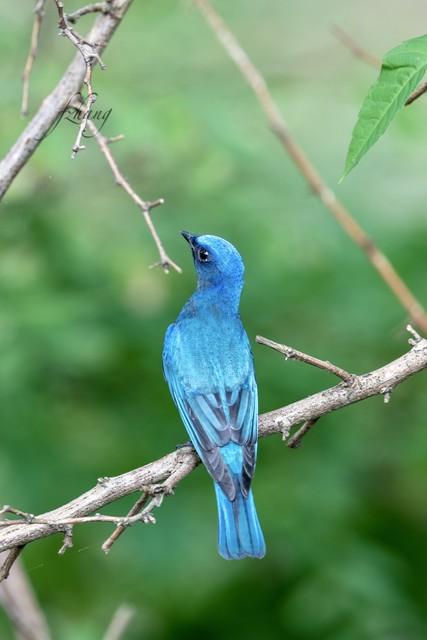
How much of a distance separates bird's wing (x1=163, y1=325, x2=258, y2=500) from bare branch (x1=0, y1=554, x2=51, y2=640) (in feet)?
2.98

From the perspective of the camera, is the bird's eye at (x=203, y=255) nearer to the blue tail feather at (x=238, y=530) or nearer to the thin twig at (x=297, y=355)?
the blue tail feather at (x=238, y=530)

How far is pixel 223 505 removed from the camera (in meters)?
4.22

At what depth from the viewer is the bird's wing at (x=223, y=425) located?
418 centimetres

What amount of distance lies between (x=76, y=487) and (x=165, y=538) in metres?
0.61

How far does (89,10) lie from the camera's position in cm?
325

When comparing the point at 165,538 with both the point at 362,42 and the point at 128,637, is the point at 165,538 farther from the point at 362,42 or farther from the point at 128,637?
the point at 362,42

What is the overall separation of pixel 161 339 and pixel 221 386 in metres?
1.43

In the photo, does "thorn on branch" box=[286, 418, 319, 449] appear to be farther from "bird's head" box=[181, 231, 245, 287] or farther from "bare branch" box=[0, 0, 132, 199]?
"bird's head" box=[181, 231, 245, 287]

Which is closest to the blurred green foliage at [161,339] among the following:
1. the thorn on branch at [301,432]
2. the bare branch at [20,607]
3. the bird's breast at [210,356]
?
the bird's breast at [210,356]

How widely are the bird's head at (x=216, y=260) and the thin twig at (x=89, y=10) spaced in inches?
72.7

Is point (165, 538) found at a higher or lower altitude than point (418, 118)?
lower

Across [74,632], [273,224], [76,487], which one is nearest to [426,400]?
[273,224]

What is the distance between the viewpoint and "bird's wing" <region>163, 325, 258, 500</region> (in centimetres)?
418

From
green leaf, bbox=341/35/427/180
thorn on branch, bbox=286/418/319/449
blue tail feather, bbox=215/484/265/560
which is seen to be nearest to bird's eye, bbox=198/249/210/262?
blue tail feather, bbox=215/484/265/560
